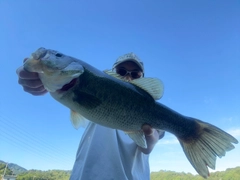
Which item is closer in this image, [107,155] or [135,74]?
[107,155]

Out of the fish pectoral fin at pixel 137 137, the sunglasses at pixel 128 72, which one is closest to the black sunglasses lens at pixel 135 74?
the sunglasses at pixel 128 72

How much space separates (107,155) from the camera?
1994 mm

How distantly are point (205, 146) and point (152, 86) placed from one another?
0.78 meters

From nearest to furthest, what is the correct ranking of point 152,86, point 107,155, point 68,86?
1. point 68,86
2. point 152,86
3. point 107,155

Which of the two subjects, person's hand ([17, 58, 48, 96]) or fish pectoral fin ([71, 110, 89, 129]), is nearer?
person's hand ([17, 58, 48, 96])

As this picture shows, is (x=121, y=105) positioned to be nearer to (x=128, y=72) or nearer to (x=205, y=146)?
(x=205, y=146)

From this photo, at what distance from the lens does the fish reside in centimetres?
153

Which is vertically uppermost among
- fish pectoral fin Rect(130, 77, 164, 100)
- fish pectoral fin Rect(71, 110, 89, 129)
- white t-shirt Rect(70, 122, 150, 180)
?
fish pectoral fin Rect(130, 77, 164, 100)

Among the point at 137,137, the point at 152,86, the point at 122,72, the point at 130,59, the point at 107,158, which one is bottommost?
the point at 107,158

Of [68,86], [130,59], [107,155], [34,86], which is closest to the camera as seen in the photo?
[68,86]

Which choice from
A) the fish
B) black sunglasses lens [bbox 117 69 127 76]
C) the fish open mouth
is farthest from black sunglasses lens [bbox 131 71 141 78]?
the fish open mouth

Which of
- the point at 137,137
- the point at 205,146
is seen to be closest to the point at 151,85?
the point at 137,137

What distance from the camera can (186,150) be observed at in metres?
1.89

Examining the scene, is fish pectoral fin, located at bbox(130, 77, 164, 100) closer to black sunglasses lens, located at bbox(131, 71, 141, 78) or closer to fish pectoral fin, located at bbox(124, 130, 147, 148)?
fish pectoral fin, located at bbox(124, 130, 147, 148)
